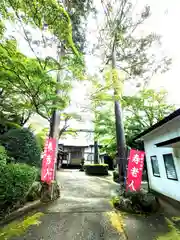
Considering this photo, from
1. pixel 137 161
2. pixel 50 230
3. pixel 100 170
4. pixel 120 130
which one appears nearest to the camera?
pixel 50 230

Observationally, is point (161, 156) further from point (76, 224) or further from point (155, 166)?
point (76, 224)

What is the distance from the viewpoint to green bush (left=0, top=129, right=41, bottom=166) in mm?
4895

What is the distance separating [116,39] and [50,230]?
8.97m

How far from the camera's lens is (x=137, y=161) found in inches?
195

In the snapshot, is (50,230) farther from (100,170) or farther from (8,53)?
(100,170)

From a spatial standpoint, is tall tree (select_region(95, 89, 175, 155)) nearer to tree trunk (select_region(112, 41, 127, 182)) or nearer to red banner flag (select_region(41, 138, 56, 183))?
tree trunk (select_region(112, 41, 127, 182))

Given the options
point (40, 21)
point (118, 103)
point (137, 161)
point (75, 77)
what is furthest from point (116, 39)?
point (137, 161)

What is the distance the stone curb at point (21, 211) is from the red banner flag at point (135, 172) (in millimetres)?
3277


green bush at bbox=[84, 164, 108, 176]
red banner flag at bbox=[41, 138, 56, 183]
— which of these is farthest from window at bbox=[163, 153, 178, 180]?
green bush at bbox=[84, 164, 108, 176]

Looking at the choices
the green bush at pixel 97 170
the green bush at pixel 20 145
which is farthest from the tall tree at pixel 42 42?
the green bush at pixel 97 170

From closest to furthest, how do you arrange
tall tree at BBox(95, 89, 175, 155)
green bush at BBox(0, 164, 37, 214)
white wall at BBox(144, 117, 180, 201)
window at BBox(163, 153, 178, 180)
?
green bush at BBox(0, 164, 37, 214) < white wall at BBox(144, 117, 180, 201) < window at BBox(163, 153, 178, 180) < tall tree at BBox(95, 89, 175, 155)

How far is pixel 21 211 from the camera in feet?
12.1

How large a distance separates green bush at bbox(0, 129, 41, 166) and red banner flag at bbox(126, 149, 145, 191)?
12.5 ft

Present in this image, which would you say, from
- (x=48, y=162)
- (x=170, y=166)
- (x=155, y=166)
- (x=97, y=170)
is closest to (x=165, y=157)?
(x=170, y=166)
